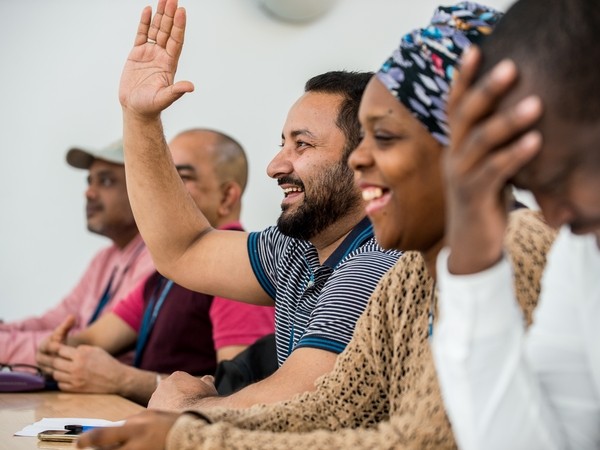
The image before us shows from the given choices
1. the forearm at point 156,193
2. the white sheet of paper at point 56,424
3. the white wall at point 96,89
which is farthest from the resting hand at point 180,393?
the white wall at point 96,89

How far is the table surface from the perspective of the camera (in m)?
1.68

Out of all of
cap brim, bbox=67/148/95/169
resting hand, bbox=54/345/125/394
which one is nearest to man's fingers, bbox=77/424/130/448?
resting hand, bbox=54/345/125/394

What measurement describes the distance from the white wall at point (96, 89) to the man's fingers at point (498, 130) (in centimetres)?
300

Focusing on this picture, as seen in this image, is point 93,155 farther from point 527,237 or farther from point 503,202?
point 503,202

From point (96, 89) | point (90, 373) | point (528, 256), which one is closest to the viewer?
point (528, 256)

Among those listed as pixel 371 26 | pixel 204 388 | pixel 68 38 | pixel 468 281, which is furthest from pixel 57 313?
pixel 468 281

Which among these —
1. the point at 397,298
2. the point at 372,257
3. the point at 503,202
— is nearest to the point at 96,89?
the point at 372,257

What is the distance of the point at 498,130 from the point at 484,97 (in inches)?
1.4

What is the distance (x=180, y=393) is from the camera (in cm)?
166

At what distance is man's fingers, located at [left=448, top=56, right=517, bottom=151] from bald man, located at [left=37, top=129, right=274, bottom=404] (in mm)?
1542

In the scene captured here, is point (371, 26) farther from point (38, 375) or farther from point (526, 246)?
point (526, 246)

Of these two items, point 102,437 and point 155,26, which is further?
point 155,26

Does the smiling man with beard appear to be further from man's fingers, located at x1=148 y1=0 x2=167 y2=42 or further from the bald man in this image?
the bald man

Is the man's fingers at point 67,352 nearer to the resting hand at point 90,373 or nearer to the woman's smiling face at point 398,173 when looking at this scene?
the resting hand at point 90,373
